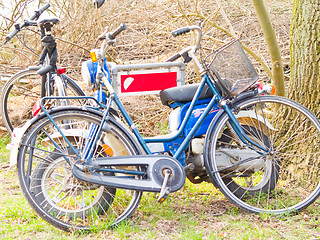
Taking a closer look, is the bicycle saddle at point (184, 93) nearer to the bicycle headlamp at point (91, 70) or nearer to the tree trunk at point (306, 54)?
the bicycle headlamp at point (91, 70)

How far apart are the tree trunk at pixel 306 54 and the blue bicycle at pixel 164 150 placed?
275 millimetres

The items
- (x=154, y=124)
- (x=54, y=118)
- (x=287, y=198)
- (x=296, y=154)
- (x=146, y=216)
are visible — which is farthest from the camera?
(x=154, y=124)

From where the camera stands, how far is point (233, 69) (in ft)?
11.2

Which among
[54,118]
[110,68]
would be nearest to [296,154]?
[110,68]

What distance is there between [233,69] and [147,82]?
740mm

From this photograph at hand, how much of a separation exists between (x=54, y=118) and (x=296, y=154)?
2.22 metres

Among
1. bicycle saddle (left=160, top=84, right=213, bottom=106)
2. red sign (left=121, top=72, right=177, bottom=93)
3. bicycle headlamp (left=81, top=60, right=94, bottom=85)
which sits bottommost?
bicycle saddle (left=160, top=84, right=213, bottom=106)

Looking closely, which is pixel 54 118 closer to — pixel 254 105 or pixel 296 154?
pixel 254 105

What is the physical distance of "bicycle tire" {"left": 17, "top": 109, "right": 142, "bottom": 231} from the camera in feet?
10.5

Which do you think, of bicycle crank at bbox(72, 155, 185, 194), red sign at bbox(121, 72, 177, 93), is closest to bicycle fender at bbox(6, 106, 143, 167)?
bicycle crank at bbox(72, 155, 185, 194)

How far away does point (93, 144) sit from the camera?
3205mm

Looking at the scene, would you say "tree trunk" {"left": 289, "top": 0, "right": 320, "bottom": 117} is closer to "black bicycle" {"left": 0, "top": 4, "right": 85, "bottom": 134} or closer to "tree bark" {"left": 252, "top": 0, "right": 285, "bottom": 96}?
"tree bark" {"left": 252, "top": 0, "right": 285, "bottom": 96}

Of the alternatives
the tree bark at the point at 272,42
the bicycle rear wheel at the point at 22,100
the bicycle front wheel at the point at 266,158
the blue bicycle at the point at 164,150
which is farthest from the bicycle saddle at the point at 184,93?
the bicycle rear wheel at the point at 22,100

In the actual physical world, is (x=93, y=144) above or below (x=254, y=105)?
below
